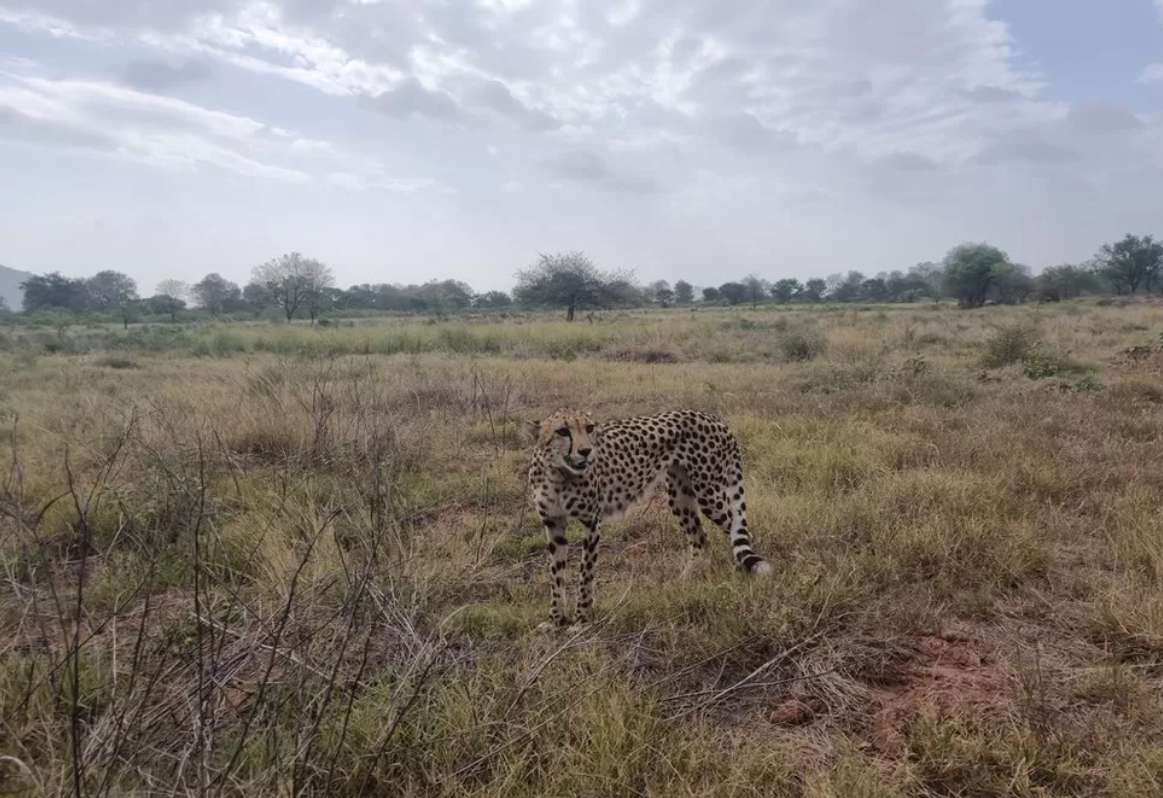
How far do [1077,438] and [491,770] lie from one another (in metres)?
6.05

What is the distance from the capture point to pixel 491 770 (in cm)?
235

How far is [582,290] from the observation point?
3375 centimetres

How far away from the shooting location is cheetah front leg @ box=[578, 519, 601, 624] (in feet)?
11.7

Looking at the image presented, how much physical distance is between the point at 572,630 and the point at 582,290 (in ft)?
102

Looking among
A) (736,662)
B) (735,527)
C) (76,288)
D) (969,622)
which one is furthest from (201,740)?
(76,288)

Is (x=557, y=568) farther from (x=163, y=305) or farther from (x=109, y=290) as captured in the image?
(x=109, y=290)

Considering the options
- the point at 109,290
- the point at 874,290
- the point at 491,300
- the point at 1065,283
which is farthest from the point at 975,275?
the point at 109,290

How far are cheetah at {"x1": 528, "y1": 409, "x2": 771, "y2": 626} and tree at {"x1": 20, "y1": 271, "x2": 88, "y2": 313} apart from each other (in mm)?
64511

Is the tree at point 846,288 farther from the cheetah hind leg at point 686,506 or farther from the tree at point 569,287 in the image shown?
the cheetah hind leg at point 686,506

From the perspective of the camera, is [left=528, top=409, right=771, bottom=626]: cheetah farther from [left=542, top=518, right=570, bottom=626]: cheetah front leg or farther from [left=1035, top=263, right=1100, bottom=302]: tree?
[left=1035, top=263, right=1100, bottom=302]: tree

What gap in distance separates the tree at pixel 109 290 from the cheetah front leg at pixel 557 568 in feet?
204

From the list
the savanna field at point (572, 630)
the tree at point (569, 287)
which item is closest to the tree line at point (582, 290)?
the tree at point (569, 287)

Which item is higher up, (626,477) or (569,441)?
(569,441)

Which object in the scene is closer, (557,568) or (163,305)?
(557,568)
